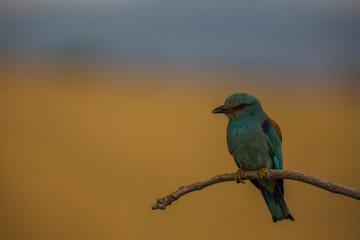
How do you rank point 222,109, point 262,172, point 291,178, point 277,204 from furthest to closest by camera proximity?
1. point 277,204
2. point 222,109
3. point 262,172
4. point 291,178

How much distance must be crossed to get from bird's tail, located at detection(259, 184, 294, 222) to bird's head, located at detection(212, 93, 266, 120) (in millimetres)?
807

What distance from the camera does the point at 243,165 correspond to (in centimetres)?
523

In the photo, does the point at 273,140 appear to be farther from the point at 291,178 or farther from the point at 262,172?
the point at 291,178

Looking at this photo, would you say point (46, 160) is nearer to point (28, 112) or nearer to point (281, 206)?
point (28, 112)

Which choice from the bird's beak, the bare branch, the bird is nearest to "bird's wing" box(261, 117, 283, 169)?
the bird

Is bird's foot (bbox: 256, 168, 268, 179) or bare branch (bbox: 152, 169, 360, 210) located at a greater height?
bird's foot (bbox: 256, 168, 268, 179)

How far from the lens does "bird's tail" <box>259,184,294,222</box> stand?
519 centimetres

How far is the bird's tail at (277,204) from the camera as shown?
5.19 meters

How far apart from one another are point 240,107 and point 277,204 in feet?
3.57

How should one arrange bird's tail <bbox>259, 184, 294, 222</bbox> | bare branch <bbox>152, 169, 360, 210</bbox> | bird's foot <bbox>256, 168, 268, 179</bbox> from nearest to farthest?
bare branch <bbox>152, 169, 360, 210</bbox> → bird's foot <bbox>256, 168, 268, 179</bbox> → bird's tail <bbox>259, 184, 294, 222</bbox>

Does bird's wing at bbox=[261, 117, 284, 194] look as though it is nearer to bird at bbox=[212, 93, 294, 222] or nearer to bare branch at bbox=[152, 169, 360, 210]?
bird at bbox=[212, 93, 294, 222]

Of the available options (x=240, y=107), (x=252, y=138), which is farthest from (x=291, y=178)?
(x=240, y=107)

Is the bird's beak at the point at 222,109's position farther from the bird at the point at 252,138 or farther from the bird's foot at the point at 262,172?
the bird's foot at the point at 262,172

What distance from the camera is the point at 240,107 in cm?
513
